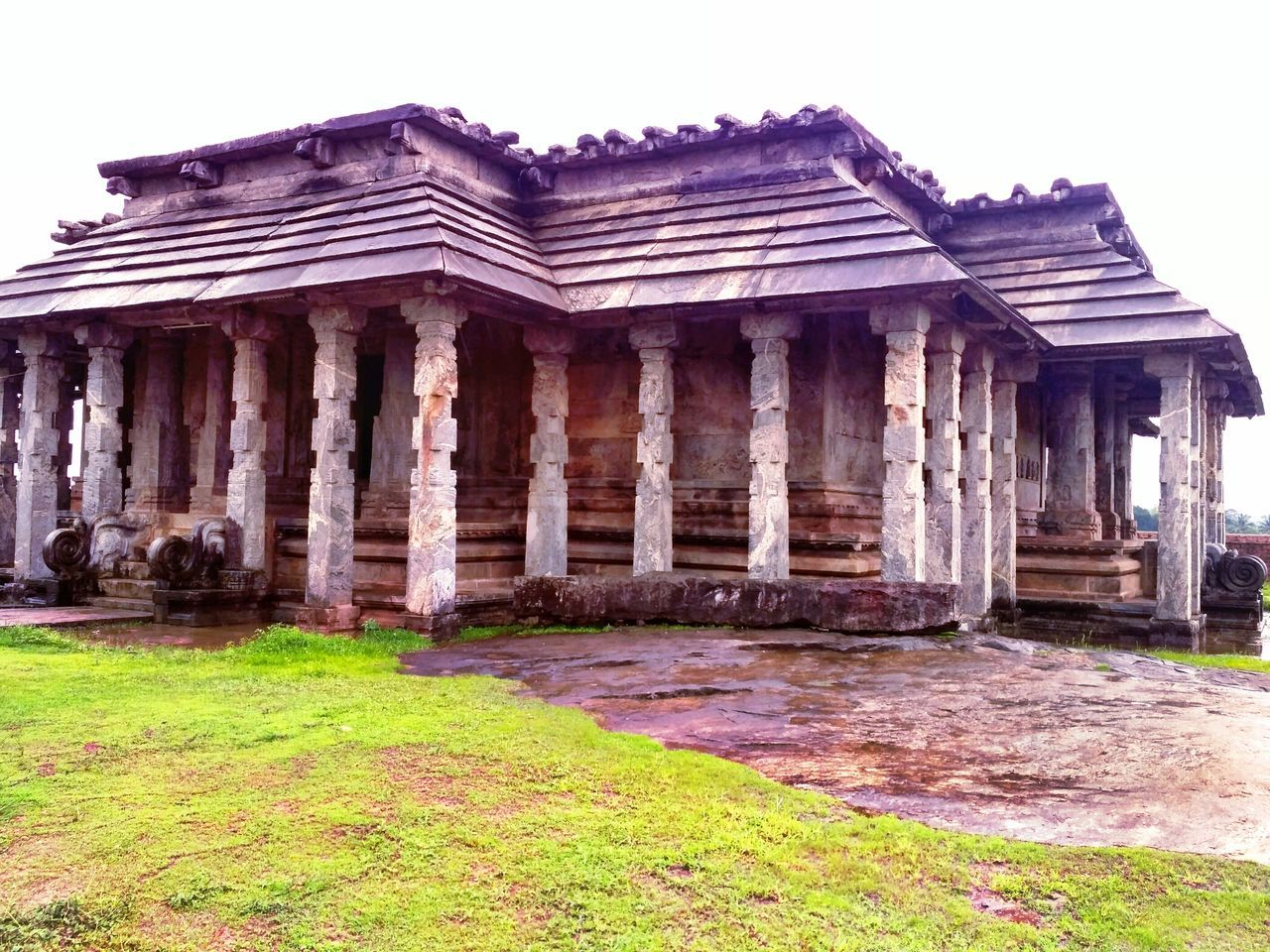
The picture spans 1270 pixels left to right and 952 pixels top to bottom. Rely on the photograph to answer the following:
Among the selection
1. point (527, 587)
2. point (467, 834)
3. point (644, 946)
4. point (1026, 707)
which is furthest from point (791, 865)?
point (527, 587)

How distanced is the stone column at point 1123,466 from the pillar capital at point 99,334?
15.7m

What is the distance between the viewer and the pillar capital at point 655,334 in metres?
11.7

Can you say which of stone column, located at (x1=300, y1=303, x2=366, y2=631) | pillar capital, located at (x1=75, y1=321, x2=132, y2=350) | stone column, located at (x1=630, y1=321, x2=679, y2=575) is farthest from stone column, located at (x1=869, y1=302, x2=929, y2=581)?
pillar capital, located at (x1=75, y1=321, x2=132, y2=350)

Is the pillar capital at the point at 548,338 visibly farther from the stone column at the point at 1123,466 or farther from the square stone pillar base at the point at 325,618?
the stone column at the point at 1123,466

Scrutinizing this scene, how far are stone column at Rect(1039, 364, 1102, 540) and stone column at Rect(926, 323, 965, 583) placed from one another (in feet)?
17.4

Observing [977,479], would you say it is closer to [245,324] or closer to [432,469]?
[432,469]

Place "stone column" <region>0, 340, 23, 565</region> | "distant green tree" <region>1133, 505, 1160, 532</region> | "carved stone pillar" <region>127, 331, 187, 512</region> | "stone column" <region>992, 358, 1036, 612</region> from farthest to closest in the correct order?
"distant green tree" <region>1133, 505, 1160, 532</region> → "stone column" <region>0, 340, 23, 565</region> → "carved stone pillar" <region>127, 331, 187, 512</region> → "stone column" <region>992, 358, 1036, 612</region>

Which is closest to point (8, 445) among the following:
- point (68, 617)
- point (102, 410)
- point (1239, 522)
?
point (102, 410)

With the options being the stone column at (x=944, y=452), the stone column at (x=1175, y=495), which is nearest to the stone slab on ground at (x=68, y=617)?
the stone column at (x=944, y=452)

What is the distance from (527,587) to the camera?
10.7 metres

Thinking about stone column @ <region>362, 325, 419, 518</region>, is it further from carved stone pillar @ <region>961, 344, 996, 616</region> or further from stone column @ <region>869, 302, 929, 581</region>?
carved stone pillar @ <region>961, 344, 996, 616</region>

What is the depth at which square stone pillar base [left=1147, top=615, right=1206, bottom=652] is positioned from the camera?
13.2m

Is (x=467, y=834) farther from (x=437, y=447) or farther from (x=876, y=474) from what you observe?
(x=876, y=474)

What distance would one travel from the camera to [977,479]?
1305 cm
